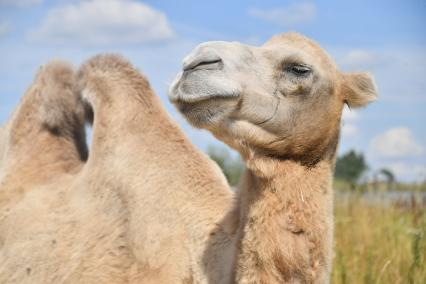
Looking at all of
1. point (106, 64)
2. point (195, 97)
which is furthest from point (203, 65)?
point (106, 64)

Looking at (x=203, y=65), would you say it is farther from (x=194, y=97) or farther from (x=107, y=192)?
(x=107, y=192)

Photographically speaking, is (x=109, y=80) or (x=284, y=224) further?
(x=109, y=80)

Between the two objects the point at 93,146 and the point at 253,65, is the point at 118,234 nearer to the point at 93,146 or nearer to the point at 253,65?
the point at 93,146

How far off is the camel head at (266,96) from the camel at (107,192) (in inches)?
20.6

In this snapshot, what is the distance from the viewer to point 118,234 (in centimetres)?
432

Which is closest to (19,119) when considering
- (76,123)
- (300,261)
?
(76,123)

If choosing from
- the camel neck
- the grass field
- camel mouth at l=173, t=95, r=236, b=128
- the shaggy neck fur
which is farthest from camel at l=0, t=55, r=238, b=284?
the grass field

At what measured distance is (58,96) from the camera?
550cm

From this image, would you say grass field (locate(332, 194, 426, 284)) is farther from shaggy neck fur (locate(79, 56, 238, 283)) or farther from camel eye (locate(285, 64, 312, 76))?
camel eye (locate(285, 64, 312, 76))

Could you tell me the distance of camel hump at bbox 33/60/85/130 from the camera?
5430 mm

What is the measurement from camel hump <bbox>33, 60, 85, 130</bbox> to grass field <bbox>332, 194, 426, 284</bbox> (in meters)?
2.59

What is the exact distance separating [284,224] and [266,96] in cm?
72

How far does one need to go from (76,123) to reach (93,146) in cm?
79

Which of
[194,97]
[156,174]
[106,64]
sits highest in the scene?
[106,64]
